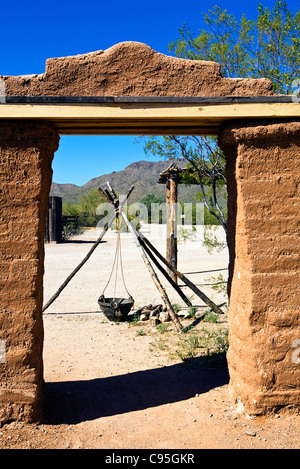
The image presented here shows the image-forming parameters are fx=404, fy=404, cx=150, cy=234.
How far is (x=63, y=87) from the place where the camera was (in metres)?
3.67

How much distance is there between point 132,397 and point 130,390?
0.20m

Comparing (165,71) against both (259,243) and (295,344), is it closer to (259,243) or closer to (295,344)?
(259,243)

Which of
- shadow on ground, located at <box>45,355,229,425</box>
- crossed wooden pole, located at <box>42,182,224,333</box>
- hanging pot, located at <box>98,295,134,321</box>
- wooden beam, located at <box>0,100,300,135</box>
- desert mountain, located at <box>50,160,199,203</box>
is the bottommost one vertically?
shadow on ground, located at <box>45,355,229,425</box>

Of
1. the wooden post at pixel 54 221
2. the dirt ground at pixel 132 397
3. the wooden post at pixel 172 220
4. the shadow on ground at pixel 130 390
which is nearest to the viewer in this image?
the dirt ground at pixel 132 397

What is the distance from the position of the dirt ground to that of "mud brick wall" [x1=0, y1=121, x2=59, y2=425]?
32 centimetres

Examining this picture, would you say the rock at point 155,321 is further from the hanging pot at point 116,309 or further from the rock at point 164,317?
the hanging pot at point 116,309

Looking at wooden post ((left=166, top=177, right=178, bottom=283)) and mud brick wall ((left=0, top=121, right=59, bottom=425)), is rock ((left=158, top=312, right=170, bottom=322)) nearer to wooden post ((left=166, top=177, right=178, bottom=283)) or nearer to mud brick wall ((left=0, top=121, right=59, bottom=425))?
wooden post ((left=166, top=177, right=178, bottom=283))

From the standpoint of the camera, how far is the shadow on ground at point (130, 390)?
4.12 metres

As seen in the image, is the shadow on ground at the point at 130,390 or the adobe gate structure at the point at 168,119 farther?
the shadow on ground at the point at 130,390

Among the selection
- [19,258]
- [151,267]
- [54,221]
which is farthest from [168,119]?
[54,221]

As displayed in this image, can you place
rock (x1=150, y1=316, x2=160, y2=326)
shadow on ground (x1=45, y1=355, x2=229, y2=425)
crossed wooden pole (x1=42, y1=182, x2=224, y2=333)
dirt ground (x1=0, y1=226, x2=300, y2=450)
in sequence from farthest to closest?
rock (x1=150, y1=316, x2=160, y2=326), crossed wooden pole (x1=42, y1=182, x2=224, y2=333), shadow on ground (x1=45, y1=355, x2=229, y2=425), dirt ground (x1=0, y1=226, x2=300, y2=450)

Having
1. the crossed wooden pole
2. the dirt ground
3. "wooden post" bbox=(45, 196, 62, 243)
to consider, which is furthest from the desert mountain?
the dirt ground

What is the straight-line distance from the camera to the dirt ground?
11.6 feet

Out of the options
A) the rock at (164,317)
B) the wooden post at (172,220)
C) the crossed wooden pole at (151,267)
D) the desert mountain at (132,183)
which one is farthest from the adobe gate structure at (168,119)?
the desert mountain at (132,183)
